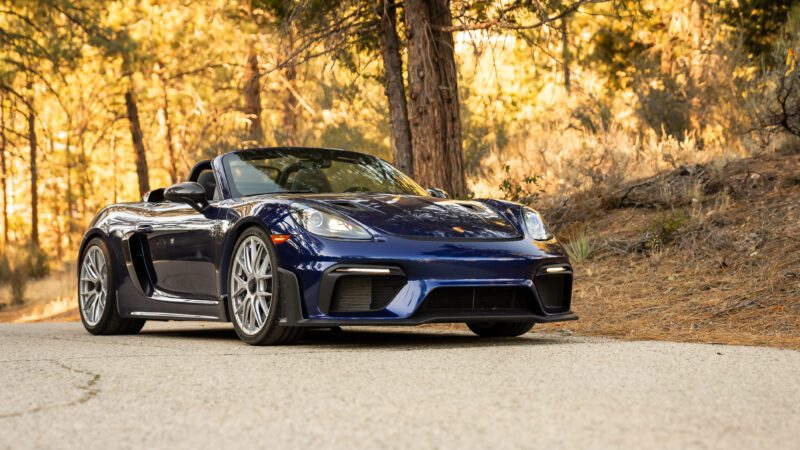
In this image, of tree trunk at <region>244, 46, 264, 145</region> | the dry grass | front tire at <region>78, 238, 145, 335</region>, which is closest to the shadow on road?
front tire at <region>78, 238, 145, 335</region>

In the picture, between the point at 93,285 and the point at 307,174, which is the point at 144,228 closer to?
the point at 93,285

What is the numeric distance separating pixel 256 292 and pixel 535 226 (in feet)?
6.33

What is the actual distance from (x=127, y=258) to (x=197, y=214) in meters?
1.14

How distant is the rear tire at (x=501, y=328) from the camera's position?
25.8ft

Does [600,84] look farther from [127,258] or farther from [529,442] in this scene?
[529,442]

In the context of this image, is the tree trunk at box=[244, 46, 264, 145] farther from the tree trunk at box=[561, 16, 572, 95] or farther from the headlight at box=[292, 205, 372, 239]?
the headlight at box=[292, 205, 372, 239]

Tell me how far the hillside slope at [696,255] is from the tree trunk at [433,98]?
64.7 inches

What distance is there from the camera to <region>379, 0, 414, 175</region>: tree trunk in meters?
13.7

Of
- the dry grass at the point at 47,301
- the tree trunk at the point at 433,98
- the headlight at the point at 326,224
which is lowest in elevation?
the dry grass at the point at 47,301

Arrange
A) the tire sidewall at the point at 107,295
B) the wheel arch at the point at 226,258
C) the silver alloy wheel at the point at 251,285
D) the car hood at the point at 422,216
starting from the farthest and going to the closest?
the tire sidewall at the point at 107,295 → the wheel arch at the point at 226,258 → the silver alloy wheel at the point at 251,285 → the car hood at the point at 422,216

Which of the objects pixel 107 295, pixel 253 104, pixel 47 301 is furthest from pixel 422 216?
pixel 253 104

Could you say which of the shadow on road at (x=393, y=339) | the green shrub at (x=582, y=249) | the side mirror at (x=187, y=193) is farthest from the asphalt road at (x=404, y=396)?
the green shrub at (x=582, y=249)

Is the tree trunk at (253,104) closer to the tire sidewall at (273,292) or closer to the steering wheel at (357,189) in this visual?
the steering wheel at (357,189)

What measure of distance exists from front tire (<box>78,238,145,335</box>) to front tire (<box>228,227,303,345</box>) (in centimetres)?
194
